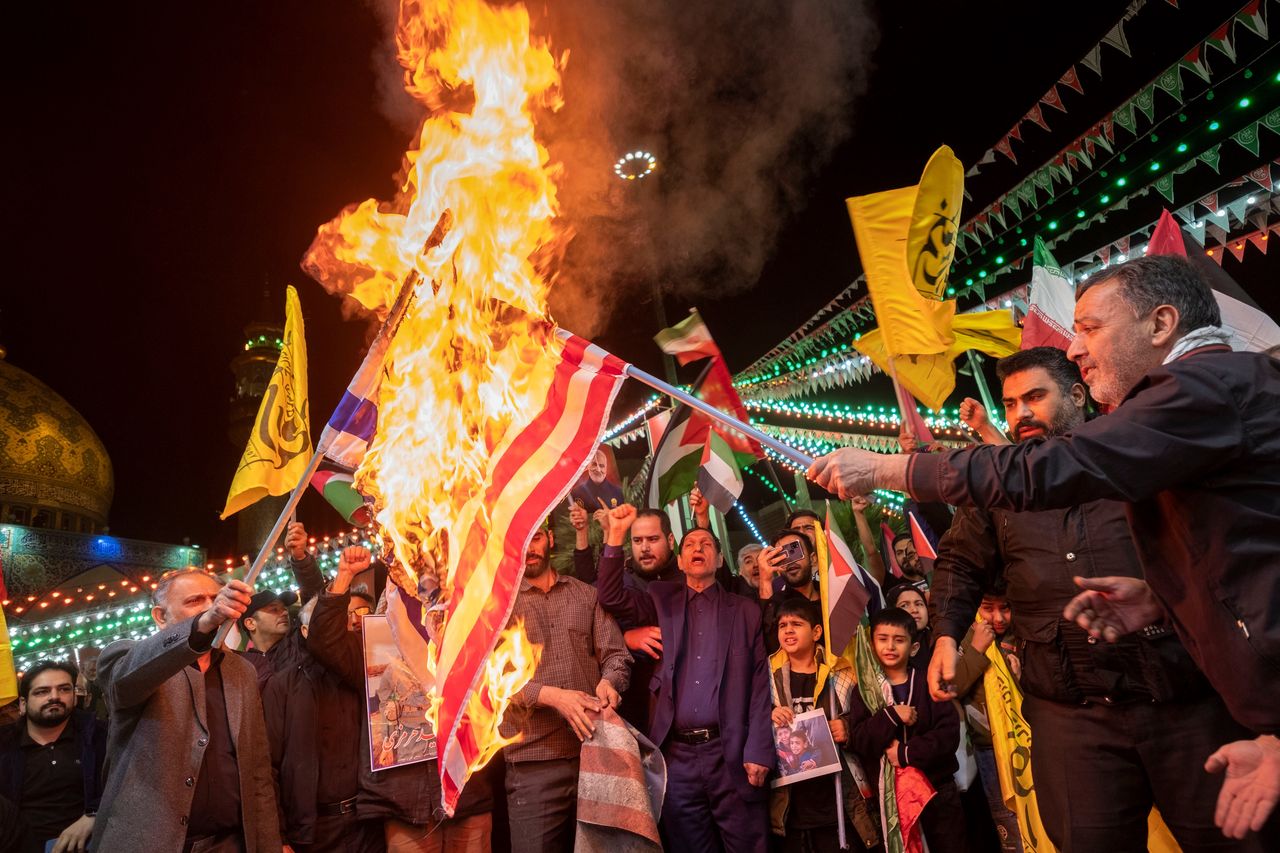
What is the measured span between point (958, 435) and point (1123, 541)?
13.1m

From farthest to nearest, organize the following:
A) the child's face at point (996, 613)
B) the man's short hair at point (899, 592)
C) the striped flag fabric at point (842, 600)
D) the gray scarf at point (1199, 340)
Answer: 1. the man's short hair at point (899, 592)
2. the striped flag fabric at point (842, 600)
3. the child's face at point (996, 613)
4. the gray scarf at point (1199, 340)

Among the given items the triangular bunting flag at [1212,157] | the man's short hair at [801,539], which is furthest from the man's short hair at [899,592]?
the triangular bunting flag at [1212,157]

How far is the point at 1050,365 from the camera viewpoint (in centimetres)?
416

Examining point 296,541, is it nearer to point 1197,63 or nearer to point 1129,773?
point 1129,773

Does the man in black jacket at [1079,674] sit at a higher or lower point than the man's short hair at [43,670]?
lower

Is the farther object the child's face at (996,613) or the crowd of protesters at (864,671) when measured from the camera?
the child's face at (996,613)

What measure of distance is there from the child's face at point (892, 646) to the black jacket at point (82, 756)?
6.18 m

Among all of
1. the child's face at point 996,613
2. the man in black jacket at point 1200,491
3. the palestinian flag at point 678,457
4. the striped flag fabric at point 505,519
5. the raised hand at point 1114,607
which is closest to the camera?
the man in black jacket at point 1200,491

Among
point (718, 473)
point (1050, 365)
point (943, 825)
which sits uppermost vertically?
point (718, 473)

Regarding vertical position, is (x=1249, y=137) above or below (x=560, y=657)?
above

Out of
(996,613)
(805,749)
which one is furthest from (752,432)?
(805,749)

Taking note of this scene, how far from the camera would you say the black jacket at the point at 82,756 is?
6352 millimetres

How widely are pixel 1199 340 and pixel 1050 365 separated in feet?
4.77

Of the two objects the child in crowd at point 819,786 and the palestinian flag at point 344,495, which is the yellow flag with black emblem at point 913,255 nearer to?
the child in crowd at point 819,786
